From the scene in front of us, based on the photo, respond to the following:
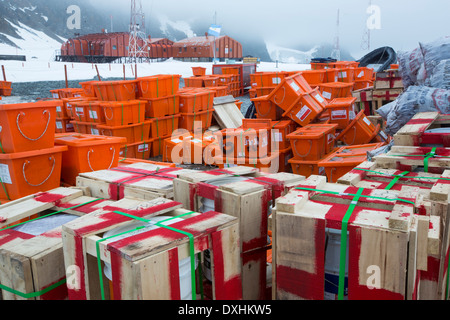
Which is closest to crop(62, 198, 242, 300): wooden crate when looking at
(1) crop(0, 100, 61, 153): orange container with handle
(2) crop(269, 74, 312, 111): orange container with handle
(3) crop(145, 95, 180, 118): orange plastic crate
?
(1) crop(0, 100, 61, 153): orange container with handle

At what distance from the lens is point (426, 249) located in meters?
1.93

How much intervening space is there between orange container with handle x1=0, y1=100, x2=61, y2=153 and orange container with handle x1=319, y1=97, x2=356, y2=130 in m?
5.96

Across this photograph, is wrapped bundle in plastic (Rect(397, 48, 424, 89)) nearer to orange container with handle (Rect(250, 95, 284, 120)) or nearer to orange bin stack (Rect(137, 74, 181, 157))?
orange container with handle (Rect(250, 95, 284, 120))

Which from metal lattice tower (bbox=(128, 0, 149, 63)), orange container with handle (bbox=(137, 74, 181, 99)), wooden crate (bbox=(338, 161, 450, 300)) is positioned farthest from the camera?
metal lattice tower (bbox=(128, 0, 149, 63))

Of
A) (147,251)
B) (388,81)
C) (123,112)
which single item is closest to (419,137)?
(147,251)

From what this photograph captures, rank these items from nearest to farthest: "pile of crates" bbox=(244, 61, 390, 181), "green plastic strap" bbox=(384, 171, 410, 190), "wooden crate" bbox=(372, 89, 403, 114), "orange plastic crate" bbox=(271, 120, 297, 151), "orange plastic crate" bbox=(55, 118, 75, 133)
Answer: "green plastic strap" bbox=(384, 171, 410, 190), "pile of crates" bbox=(244, 61, 390, 181), "orange plastic crate" bbox=(271, 120, 297, 151), "wooden crate" bbox=(372, 89, 403, 114), "orange plastic crate" bbox=(55, 118, 75, 133)

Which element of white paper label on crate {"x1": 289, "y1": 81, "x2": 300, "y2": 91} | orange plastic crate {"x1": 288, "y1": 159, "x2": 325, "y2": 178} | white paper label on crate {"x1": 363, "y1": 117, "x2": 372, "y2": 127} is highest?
white paper label on crate {"x1": 289, "y1": 81, "x2": 300, "y2": 91}

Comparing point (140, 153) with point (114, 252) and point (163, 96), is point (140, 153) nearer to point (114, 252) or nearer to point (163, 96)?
point (163, 96)

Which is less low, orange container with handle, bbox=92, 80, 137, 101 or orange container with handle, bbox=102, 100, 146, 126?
orange container with handle, bbox=92, 80, 137, 101

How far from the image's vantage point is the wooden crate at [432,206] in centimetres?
228

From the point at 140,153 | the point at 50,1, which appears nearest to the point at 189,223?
the point at 140,153

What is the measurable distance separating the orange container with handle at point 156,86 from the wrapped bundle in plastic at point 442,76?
6164 millimetres

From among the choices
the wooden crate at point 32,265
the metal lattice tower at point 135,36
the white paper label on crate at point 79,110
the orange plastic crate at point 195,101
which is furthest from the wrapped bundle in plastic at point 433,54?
the metal lattice tower at point 135,36

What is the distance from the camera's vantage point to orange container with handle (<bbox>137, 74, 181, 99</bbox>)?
9.30 meters
